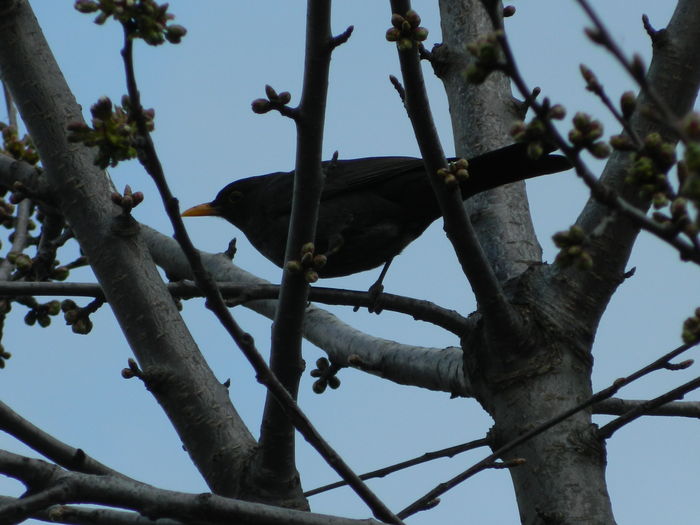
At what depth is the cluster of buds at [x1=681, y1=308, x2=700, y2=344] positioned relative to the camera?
67.3 inches

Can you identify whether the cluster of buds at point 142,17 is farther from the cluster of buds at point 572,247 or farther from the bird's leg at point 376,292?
the bird's leg at point 376,292

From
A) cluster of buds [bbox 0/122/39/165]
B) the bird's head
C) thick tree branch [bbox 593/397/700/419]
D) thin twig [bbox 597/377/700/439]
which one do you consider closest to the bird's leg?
thin twig [bbox 597/377/700/439]

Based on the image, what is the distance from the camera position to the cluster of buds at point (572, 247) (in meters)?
1.62

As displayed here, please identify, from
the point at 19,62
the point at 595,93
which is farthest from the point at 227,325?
the point at 19,62

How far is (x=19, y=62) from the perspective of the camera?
3684 mm

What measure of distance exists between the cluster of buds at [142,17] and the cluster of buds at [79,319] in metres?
2.04

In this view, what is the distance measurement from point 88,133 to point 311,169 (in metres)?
0.79

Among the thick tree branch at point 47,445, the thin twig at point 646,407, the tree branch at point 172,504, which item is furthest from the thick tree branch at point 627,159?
the thick tree branch at point 47,445

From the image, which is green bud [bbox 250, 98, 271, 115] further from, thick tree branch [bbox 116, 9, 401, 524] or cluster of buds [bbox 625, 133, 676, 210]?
cluster of buds [bbox 625, 133, 676, 210]

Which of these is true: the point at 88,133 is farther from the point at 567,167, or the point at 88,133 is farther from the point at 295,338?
the point at 567,167

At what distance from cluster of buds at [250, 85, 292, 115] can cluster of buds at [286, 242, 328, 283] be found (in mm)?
396

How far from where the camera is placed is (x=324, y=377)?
14.5 feet

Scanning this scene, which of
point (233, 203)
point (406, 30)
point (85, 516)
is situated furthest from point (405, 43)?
point (233, 203)

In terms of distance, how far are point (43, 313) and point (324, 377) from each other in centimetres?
131
